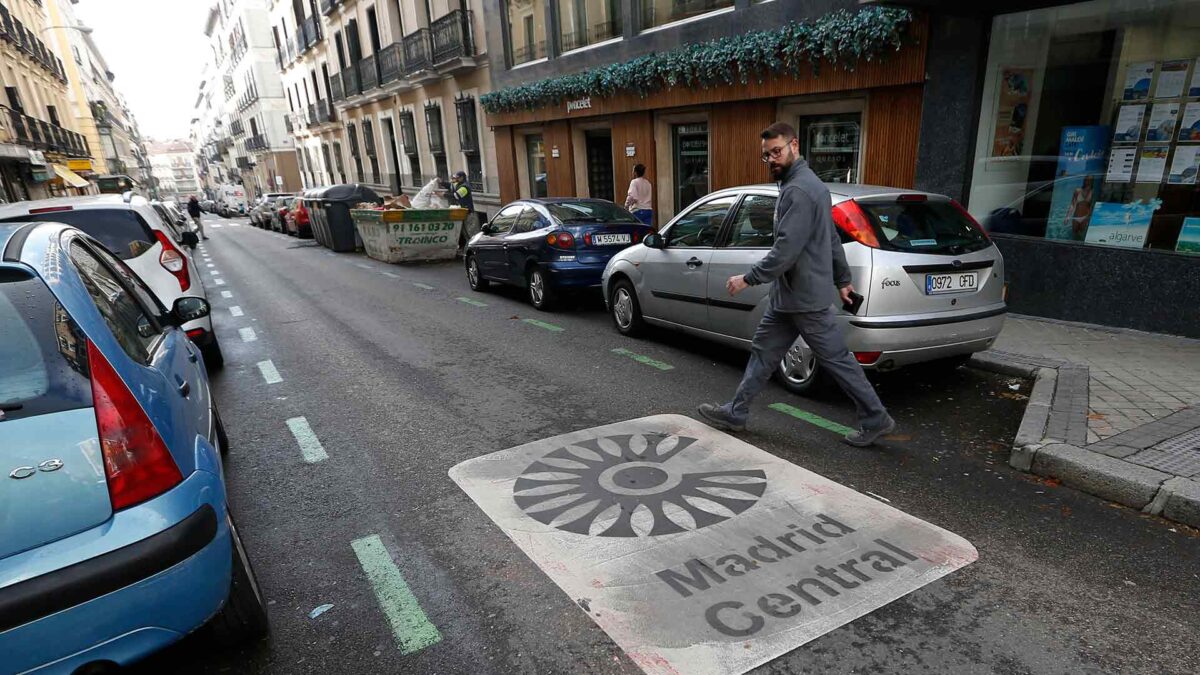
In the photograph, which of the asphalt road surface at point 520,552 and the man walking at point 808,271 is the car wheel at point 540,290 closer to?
the asphalt road surface at point 520,552

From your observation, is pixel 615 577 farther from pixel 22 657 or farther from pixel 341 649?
pixel 22 657

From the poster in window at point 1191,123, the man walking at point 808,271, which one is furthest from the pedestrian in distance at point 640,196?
the man walking at point 808,271

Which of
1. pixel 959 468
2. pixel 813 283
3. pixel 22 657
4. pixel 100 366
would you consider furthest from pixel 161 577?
pixel 959 468

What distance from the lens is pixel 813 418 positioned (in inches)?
192

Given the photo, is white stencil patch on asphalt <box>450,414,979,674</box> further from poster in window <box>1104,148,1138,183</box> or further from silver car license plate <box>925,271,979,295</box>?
poster in window <box>1104,148,1138,183</box>

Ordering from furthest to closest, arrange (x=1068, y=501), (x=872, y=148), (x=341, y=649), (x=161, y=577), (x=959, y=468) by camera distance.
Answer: (x=872, y=148) < (x=959, y=468) < (x=1068, y=501) < (x=341, y=649) < (x=161, y=577)

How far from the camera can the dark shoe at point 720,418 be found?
15.2ft

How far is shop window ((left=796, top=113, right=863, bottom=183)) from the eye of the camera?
961cm

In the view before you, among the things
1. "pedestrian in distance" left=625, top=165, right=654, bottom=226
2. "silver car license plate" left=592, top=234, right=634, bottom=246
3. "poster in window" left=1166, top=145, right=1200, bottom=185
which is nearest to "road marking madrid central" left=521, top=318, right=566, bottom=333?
"silver car license plate" left=592, top=234, right=634, bottom=246

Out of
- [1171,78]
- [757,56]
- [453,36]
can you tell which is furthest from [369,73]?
[1171,78]

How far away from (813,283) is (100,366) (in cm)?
362

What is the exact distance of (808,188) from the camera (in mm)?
4113

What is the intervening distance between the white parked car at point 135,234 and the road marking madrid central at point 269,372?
47cm

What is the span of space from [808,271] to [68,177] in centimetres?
3717
